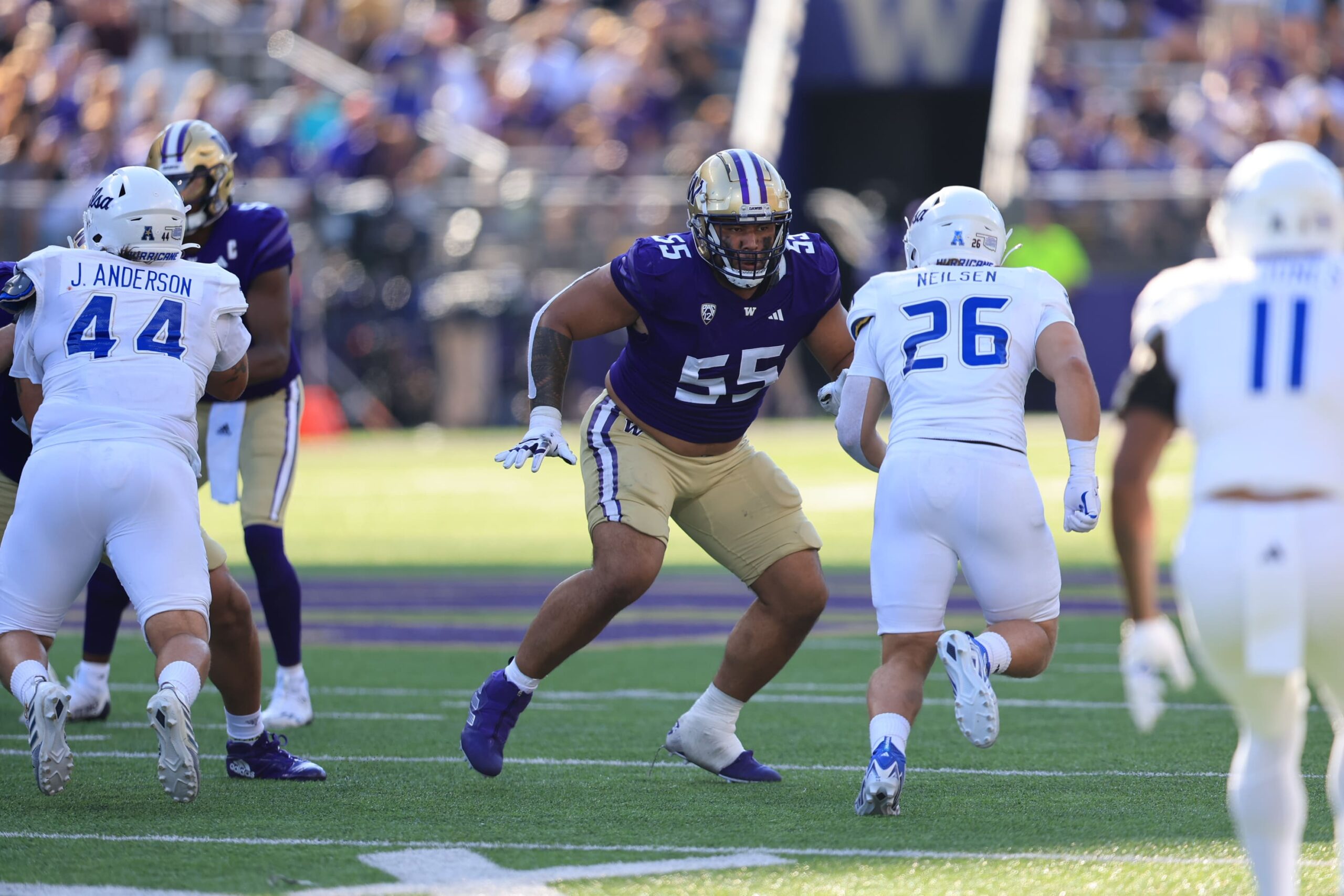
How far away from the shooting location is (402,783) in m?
5.48

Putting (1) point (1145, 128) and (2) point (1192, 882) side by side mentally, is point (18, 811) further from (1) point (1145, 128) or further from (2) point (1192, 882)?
(1) point (1145, 128)

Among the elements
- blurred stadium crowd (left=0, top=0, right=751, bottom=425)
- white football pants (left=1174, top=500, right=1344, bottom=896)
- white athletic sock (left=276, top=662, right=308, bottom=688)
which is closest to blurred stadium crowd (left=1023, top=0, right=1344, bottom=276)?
blurred stadium crowd (left=0, top=0, right=751, bottom=425)

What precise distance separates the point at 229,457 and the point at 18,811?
204cm

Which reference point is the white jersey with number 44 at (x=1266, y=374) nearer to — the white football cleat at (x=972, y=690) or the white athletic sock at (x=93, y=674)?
the white football cleat at (x=972, y=690)

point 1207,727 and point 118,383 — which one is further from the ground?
point 118,383

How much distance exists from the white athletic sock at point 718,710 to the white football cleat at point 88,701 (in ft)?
7.66

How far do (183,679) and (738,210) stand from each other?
2.03m

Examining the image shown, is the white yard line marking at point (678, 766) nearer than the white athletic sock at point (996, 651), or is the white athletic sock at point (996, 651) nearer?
the white athletic sock at point (996, 651)

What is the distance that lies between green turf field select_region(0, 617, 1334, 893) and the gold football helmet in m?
1.50

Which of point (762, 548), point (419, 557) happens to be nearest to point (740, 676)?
point (762, 548)

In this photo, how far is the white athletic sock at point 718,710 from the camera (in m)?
5.61

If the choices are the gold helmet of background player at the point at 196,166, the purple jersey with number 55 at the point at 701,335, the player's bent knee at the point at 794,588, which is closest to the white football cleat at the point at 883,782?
the player's bent knee at the point at 794,588

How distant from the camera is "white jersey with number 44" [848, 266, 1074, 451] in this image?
509 cm

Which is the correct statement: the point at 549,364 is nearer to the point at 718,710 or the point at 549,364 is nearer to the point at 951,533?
the point at 718,710
